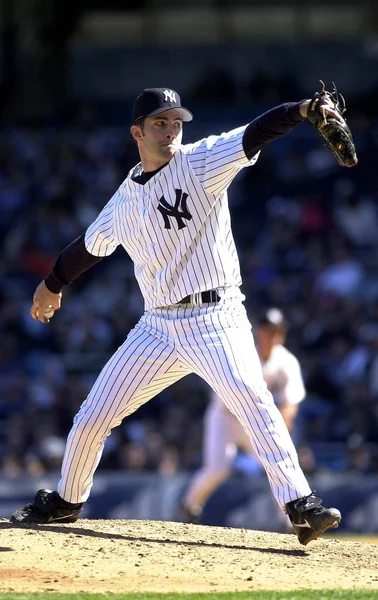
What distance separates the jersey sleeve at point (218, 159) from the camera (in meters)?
5.32

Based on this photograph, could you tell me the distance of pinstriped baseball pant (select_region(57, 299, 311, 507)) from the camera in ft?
18.2

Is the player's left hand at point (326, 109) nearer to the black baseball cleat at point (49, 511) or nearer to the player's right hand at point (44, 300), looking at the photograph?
the player's right hand at point (44, 300)

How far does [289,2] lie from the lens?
19938mm

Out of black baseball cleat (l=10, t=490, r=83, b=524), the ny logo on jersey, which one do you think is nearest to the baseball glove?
the ny logo on jersey

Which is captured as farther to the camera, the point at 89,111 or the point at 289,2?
the point at 289,2

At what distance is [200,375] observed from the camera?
571 cm

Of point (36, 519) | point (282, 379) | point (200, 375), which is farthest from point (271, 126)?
point (282, 379)

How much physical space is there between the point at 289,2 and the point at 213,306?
598 inches

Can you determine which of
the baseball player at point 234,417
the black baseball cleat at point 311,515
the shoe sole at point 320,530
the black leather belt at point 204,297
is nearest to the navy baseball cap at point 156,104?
the black leather belt at point 204,297

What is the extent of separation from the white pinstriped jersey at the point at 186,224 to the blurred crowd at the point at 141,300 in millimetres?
6167

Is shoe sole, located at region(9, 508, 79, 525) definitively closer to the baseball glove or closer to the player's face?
the player's face

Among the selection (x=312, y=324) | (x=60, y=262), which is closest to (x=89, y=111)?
(x=312, y=324)

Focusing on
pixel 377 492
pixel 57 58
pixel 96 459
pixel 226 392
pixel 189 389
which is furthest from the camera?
pixel 57 58

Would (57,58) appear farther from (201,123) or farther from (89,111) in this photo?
(201,123)
